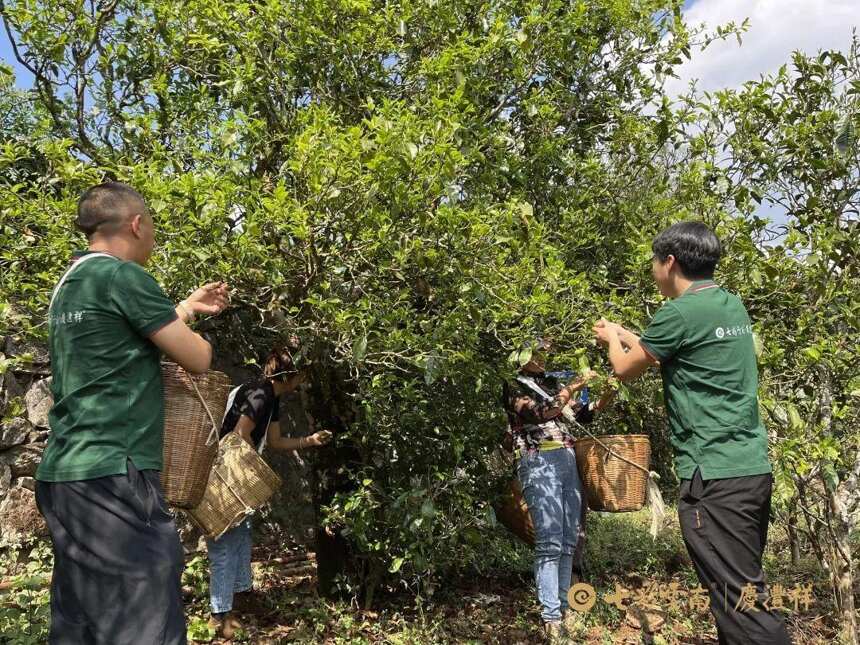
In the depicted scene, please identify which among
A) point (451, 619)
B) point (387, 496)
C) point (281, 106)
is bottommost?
point (451, 619)

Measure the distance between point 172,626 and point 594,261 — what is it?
3.24 m

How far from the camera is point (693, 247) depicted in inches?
115

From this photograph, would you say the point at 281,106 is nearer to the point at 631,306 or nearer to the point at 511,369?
the point at 511,369

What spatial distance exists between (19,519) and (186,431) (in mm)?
3067

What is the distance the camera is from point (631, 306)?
3.75 meters

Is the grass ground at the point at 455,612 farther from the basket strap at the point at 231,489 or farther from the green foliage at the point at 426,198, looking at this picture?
the basket strap at the point at 231,489

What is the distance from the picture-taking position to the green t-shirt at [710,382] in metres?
2.75

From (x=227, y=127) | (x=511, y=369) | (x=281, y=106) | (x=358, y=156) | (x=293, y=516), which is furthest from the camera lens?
(x=293, y=516)

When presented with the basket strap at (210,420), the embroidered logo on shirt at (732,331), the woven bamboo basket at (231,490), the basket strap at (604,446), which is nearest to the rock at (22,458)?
the woven bamboo basket at (231,490)

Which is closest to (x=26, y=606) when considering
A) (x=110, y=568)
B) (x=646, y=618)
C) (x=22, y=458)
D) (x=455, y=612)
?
(x=22, y=458)

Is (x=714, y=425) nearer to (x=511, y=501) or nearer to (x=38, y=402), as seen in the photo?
(x=511, y=501)

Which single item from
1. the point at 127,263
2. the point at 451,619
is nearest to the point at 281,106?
the point at 127,263

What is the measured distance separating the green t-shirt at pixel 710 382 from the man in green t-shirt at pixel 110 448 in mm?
1672

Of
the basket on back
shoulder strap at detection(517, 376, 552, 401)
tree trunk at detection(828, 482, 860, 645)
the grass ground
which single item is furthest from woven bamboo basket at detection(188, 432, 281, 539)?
tree trunk at detection(828, 482, 860, 645)
